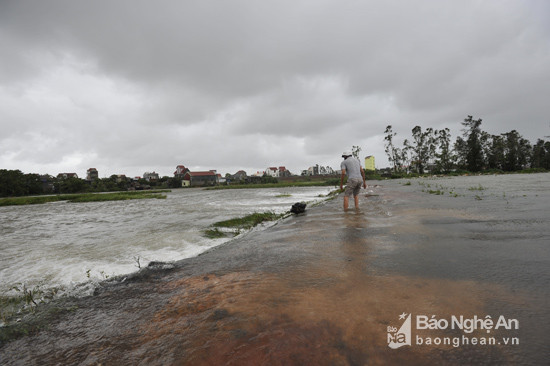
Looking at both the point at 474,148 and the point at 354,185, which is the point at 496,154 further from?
the point at 354,185

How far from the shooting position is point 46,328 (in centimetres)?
262

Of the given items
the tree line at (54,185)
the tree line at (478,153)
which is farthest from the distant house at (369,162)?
the tree line at (54,185)

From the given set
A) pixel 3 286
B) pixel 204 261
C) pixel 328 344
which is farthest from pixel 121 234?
pixel 328 344

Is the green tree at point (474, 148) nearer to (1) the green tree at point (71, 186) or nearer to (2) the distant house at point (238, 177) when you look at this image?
(2) the distant house at point (238, 177)

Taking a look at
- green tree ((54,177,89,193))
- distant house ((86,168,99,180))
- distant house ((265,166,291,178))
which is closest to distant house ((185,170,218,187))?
green tree ((54,177,89,193))

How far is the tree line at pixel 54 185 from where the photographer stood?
62.5 m

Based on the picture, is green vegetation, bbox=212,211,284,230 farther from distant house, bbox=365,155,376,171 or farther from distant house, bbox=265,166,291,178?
distant house, bbox=265,166,291,178

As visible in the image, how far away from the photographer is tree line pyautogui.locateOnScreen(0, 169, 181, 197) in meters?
62.5

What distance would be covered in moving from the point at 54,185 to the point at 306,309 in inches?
4013

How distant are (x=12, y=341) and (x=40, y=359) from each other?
73 cm

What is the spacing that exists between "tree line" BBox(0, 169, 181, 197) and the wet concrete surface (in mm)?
87642

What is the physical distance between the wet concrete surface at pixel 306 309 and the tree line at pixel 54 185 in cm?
8764

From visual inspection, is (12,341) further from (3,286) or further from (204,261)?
(3,286)

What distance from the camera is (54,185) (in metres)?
76.8
